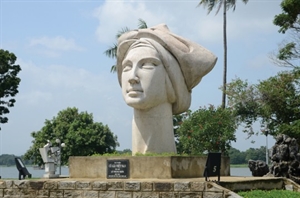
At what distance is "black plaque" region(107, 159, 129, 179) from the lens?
10422 mm

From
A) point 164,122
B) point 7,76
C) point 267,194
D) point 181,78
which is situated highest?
point 7,76

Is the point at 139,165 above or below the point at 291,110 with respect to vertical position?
below

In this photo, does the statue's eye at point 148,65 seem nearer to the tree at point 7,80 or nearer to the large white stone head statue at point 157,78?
the large white stone head statue at point 157,78

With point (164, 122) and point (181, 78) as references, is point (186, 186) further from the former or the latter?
point (181, 78)

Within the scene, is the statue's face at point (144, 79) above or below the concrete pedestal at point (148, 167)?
above

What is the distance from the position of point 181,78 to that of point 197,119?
13.1m

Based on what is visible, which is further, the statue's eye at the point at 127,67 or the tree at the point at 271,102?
the tree at the point at 271,102

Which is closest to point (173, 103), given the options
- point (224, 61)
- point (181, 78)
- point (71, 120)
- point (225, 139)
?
point (181, 78)

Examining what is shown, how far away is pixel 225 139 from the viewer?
23.9m

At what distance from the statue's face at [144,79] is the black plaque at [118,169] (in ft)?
5.01

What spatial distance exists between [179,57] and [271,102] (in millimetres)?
13360

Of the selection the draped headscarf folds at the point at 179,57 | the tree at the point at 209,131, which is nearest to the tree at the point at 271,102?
the tree at the point at 209,131

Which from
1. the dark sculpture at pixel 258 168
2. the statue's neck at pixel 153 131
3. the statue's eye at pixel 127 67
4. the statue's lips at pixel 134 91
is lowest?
the dark sculpture at pixel 258 168

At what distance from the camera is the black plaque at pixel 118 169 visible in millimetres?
10422
